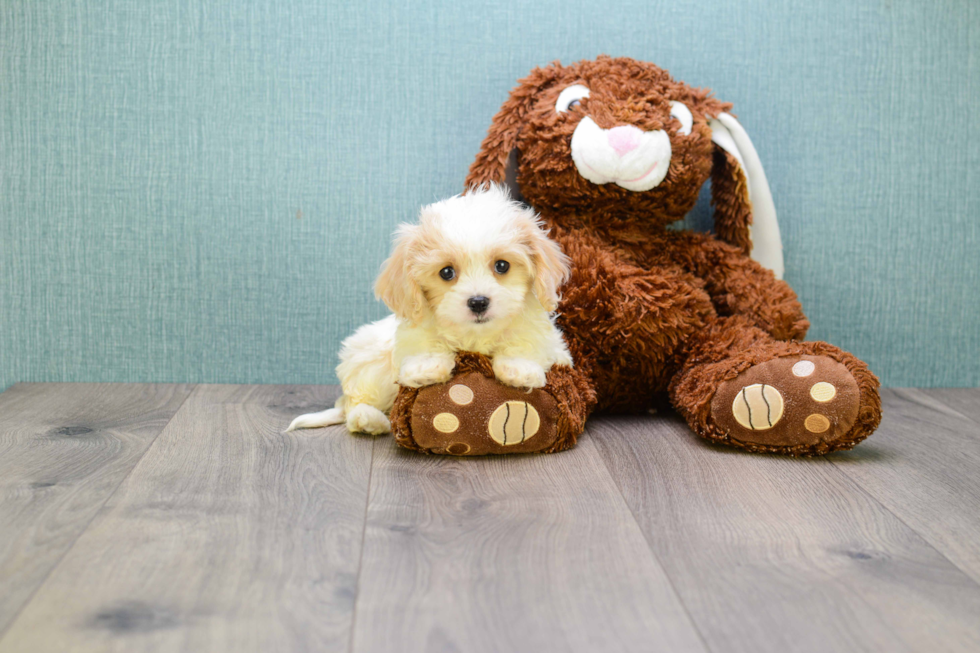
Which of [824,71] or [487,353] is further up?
[824,71]

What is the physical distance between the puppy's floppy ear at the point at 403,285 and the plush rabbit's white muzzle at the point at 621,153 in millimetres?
349

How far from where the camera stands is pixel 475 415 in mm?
1166

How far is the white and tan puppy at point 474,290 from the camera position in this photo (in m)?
1.14

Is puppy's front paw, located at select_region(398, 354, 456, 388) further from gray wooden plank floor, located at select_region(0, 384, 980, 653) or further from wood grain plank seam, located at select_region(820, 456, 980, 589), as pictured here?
wood grain plank seam, located at select_region(820, 456, 980, 589)

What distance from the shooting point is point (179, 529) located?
0.93 metres

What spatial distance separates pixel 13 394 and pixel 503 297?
1019 millimetres

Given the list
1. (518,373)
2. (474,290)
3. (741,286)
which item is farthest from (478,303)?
(741,286)

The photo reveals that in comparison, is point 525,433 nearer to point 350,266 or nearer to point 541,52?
point 350,266

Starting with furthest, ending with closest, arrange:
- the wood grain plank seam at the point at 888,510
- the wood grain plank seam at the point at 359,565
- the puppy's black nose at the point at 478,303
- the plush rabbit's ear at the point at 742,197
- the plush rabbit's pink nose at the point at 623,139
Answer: the plush rabbit's ear at the point at 742,197
the plush rabbit's pink nose at the point at 623,139
the puppy's black nose at the point at 478,303
the wood grain plank seam at the point at 888,510
the wood grain plank seam at the point at 359,565

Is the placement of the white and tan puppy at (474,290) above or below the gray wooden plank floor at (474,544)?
above

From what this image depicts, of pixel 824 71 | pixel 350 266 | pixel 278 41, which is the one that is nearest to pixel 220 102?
pixel 278 41

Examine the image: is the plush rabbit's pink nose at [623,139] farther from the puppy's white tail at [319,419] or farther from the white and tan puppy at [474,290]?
the puppy's white tail at [319,419]

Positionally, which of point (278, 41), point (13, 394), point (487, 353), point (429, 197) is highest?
point (278, 41)

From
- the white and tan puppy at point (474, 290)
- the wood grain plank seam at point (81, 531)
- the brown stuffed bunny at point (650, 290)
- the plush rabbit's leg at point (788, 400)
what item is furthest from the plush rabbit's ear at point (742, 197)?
the wood grain plank seam at point (81, 531)
